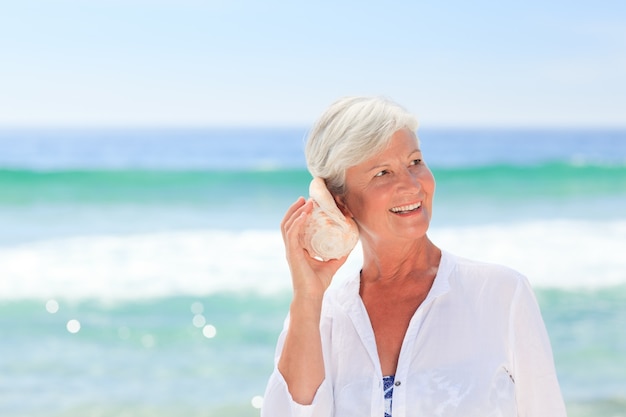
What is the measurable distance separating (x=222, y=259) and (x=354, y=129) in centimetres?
1061

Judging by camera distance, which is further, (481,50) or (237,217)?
(481,50)

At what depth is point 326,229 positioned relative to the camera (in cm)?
285

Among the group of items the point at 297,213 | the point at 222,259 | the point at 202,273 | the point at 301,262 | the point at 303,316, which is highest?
the point at 222,259

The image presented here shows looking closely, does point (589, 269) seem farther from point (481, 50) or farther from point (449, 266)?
point (481, 50)

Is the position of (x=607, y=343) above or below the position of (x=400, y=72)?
below

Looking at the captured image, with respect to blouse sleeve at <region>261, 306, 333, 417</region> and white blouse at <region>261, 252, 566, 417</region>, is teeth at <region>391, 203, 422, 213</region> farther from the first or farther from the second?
blouse sleeve at <region>261, 306, 333, 417</region>

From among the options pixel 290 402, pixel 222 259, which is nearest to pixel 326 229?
pixel 290 402

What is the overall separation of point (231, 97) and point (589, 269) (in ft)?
131

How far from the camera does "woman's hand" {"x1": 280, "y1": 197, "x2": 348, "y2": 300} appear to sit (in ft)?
9.34

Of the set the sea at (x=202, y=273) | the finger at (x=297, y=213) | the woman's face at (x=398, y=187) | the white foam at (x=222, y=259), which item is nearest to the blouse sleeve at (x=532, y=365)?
the woman's face at (x=398, y=187)

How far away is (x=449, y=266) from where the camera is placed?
9.31 feet

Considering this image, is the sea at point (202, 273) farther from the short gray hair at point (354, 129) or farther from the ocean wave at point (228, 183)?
the short gray hair at point (354, 129)

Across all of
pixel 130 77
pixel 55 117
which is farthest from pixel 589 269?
pixel 55 117

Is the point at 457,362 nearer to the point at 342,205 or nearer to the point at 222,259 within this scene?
the point at 342,205
